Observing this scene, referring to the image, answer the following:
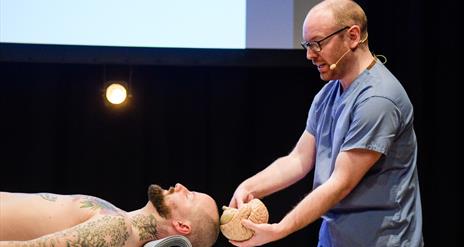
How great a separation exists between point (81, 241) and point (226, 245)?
79.1 inches

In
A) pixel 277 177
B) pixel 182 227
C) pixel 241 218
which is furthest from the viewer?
pixel 277 177

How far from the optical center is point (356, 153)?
1918 millimetres

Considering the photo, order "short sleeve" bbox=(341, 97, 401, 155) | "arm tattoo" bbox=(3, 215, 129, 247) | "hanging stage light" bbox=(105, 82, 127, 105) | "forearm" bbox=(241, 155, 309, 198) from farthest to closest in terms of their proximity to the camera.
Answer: "hanging stage light" bbox=(105, 82, 127, 105)
"forearm" bbox=(241, 155, 309, 198)
"short sleeve" bbox=(341, 97, 401, 155)
"arm tattoo" bbox=(3, 215, 129, 247)

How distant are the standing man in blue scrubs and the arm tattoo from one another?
14.7 inches

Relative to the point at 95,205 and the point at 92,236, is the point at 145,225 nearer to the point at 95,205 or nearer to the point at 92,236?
the point at 95,205

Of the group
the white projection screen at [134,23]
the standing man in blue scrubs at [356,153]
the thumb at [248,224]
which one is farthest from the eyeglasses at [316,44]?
the white projection screen at [134,23]

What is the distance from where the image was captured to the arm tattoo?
5.88 ft

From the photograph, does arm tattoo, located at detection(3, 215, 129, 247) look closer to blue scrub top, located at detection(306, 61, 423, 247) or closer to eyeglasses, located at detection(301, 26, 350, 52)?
blue scrub top, located at detection(306, 61, 423, 247)

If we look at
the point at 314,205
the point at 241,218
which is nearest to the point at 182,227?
the point at 241,218

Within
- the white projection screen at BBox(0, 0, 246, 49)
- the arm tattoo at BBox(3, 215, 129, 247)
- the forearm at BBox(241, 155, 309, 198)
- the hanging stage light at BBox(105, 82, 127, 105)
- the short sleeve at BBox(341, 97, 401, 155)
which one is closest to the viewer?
the arm tattoo at BBox(3, 215, 129, 247)

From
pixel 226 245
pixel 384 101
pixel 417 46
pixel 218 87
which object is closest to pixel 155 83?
pixel 218 87

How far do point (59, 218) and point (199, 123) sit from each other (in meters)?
1.72

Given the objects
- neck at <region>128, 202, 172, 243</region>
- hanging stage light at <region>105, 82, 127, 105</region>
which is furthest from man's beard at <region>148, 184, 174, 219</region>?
hanging stage light at <region>105, 82, 127, 105</region>

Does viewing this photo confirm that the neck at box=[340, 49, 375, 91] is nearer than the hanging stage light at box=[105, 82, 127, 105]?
Yes
